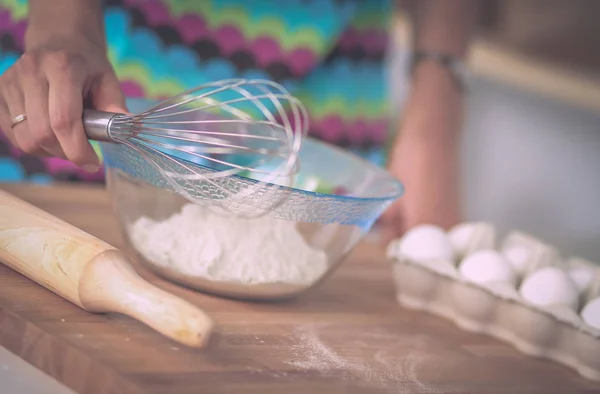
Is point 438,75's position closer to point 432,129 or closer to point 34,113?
point 432,129

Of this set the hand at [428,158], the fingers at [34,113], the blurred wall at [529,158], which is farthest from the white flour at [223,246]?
the blurred wall at [529,158]

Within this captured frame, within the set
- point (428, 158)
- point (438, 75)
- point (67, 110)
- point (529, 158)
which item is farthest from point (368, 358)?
point (529, 158)

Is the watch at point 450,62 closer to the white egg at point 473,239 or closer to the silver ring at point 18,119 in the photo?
the white egg at point 473,239

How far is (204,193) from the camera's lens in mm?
518

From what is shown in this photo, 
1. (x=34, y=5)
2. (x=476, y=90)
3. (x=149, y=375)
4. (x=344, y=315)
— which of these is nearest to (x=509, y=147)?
(x=476, y=90)

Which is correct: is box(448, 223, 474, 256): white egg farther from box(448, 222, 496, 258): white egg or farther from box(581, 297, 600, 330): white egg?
box(581, 297, 600, 330): white egg

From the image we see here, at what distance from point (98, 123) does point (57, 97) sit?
0.11ft

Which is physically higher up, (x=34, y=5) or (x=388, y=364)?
(x=34, y=5)

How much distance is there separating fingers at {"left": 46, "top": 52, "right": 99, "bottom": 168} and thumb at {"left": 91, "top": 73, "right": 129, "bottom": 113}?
0.03 meters

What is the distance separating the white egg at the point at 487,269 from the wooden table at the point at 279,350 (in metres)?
0.06

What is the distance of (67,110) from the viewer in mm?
499

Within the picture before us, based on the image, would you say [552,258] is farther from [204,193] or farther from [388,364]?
[204,193]

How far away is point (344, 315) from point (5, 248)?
290 mm

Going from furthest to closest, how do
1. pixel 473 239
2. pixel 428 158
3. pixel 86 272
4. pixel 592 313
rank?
pixel 428 158
pixel 473 239
pixel 592 313
pixel 86 272
